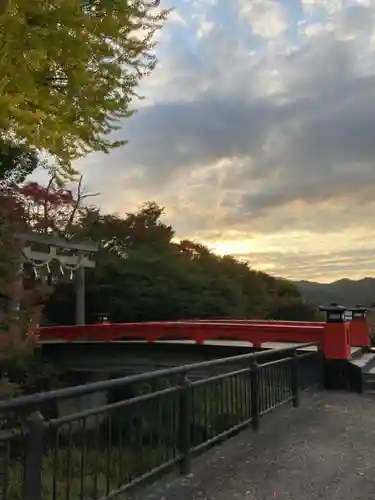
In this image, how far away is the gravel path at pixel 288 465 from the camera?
4.33 m

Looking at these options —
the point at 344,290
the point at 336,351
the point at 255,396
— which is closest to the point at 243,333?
the point at 336,351

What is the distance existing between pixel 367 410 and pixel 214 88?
599 centimetres

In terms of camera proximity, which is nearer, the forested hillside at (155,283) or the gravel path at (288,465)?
the gravel path at (288,465)

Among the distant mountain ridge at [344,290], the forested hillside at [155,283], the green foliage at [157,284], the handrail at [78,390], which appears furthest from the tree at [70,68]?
the distant mountain ridge at [344,290]

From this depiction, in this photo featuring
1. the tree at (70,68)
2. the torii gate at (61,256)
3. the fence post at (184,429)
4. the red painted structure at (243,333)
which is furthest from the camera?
the torii gate at (61,256)

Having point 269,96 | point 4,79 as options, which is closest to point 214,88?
point 269,96

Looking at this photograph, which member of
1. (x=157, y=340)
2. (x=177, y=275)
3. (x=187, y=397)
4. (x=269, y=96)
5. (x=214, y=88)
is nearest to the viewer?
(x=187, y=397)

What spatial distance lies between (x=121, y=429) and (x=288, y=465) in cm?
181

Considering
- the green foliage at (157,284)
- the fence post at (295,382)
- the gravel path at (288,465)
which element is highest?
the green foliage at (157,284)

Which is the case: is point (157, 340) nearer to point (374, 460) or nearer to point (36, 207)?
point (36, 207)

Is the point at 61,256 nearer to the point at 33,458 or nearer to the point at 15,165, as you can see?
the point at 15,165

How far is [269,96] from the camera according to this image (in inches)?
426

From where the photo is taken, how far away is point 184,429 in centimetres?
478

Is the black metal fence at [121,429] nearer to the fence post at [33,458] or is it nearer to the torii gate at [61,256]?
the fence post at [33,458]
